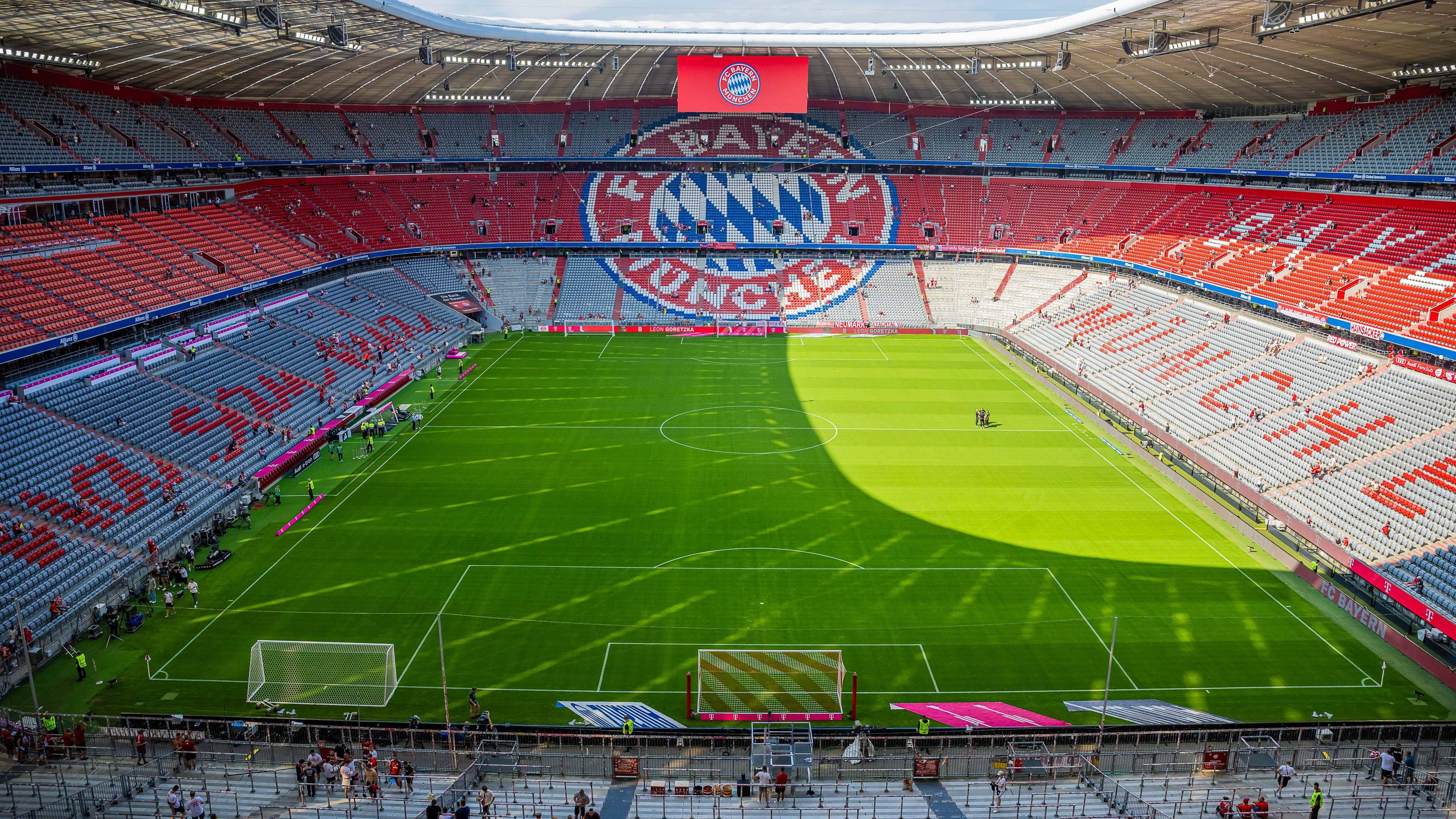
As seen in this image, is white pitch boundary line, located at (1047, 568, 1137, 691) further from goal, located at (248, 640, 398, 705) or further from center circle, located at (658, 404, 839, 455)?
goal, located at (248, 640, 398, 705)

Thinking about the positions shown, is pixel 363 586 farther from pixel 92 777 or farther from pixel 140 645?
pixel 92 777

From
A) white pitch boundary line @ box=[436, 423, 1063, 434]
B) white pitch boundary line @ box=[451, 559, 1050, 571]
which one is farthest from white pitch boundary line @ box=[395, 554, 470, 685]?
white pitch boundary line @ box=[436, 423, 1063, 434]

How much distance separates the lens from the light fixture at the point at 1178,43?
3903 centimetres

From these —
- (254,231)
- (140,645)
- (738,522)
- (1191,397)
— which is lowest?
(140,645)

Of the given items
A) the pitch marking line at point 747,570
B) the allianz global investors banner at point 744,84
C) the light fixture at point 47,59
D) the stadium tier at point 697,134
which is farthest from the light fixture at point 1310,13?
the light fixture at point 47,59

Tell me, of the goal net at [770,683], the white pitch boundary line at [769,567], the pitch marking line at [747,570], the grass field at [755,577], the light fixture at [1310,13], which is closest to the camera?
the goal net at [770,683]

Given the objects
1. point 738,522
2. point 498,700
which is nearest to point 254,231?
point 738,522

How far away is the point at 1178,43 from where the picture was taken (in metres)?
41.7

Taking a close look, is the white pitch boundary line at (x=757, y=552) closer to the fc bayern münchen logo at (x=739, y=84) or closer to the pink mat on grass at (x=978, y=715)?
the pink mat on grass at (x=978, y=715)

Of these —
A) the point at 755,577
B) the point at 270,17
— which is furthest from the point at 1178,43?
the point at 270,17

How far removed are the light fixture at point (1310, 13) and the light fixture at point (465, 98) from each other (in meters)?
53.1

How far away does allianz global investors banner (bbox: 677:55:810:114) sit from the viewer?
53.6 meters

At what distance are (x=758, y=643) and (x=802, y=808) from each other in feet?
26.4

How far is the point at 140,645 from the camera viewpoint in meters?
24.1
